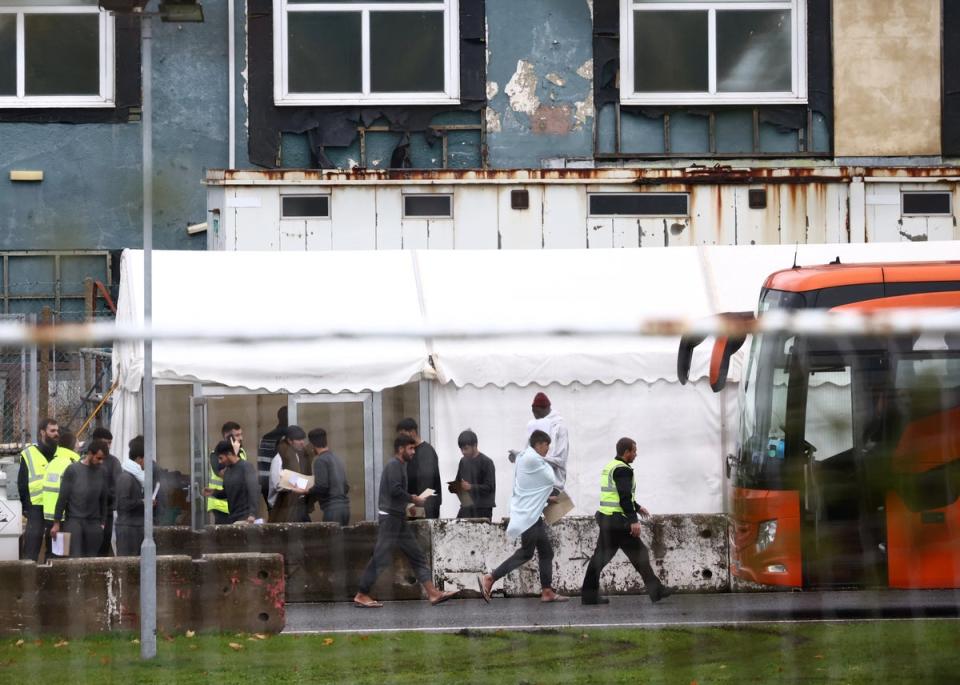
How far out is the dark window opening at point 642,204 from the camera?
1902cm

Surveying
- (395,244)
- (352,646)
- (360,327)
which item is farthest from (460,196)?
(360,327)

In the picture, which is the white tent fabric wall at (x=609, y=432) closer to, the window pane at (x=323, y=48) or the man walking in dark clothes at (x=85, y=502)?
the man walking in dark clothes at (x=85, y=502)

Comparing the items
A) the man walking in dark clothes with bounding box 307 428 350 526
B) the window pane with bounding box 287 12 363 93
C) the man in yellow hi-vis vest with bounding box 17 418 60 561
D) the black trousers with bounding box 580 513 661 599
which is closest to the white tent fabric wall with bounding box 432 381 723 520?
the black trousers with bounding box 580 513 661 599

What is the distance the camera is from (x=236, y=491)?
700 centimetres

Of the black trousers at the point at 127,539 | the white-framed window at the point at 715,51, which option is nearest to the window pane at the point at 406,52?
the white-framed window at the point at 715,51

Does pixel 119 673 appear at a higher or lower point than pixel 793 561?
lower

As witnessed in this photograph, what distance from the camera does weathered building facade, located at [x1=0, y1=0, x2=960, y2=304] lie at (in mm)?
18781

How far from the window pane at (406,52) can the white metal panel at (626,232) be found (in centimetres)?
288

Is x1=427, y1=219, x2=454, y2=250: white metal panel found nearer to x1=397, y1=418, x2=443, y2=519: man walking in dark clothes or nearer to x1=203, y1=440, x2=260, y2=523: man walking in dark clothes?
x1=397, y1=418, x2=443, y2=519: man walking in dark clothes

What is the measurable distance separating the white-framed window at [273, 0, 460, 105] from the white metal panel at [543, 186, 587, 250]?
6.08 feet

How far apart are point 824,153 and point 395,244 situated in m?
5.65

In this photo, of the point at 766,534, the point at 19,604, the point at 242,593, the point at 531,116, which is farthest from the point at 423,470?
the point at 531,116

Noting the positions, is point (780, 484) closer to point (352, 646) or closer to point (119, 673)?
point (352, 646)

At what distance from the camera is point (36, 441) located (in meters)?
4.86
